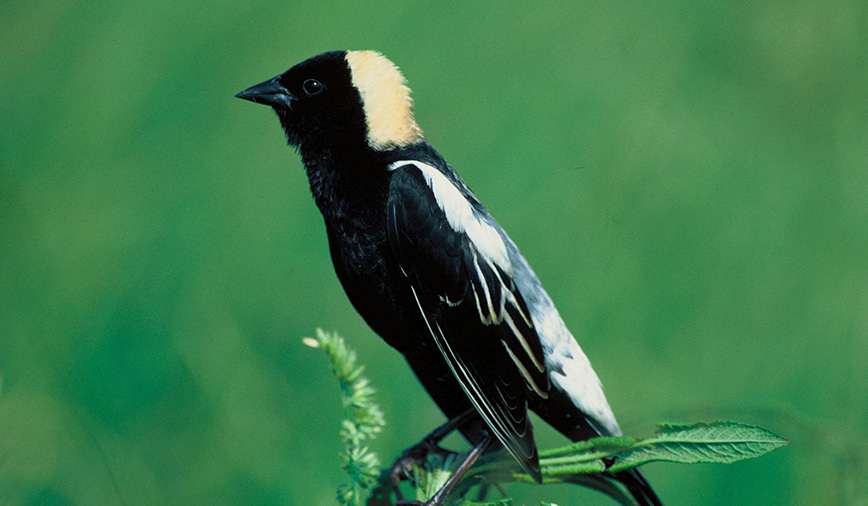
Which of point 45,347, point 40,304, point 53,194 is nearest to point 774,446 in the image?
point 45,347

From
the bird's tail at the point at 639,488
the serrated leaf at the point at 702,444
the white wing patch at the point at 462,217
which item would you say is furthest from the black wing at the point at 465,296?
the serrated leaf at the point at 702,444

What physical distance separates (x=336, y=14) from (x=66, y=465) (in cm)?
128

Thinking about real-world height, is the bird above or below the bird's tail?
above

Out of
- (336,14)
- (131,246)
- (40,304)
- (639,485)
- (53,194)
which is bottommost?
(639,485)

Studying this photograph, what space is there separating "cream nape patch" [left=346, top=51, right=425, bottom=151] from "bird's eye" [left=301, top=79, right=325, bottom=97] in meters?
0.06

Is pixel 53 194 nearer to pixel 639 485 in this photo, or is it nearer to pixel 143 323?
pixel 143 323

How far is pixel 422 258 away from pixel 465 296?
0.30 feet

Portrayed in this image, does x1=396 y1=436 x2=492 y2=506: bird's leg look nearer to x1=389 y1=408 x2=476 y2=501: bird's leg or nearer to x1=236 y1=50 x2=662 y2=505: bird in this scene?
x1=236 y1=50 x2=662 y2=505: bird

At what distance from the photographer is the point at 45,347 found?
1.15 m

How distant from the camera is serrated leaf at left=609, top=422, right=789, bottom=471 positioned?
68 centimetres

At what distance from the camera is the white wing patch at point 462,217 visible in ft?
3.53

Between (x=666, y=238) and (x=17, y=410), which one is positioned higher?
(x=666, y=238)

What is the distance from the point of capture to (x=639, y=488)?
0.95 m

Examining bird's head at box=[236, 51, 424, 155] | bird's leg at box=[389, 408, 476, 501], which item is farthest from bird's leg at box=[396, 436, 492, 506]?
bird's head at box=[236, 51, 424, 155]
